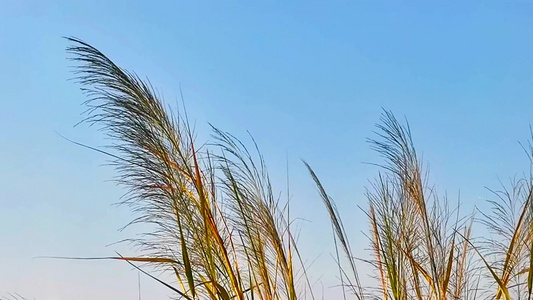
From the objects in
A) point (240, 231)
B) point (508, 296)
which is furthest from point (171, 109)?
point (508, 296)

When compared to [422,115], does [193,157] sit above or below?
below

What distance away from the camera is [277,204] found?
7.55ft

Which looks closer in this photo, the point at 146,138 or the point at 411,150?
the point at 146,138

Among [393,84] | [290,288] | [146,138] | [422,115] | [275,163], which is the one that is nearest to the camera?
[146,138]

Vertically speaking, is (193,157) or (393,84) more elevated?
(393,84)

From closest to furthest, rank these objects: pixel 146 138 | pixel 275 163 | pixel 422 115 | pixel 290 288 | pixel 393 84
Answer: pixel 146 138
pixel 290 288
pixel 275 163
pixel 422 115
pixel 393 84

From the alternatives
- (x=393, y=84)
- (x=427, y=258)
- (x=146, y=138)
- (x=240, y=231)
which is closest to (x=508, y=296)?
(x=427, y=258)

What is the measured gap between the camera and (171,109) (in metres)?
2.12

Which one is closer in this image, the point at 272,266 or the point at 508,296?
the point at 508,296

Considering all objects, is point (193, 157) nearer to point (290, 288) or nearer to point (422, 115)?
point (290, 288)

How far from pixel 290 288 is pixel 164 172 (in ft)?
1.77

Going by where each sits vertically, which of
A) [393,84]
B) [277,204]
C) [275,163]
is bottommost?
[277,204]

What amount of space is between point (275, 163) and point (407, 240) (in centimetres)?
56

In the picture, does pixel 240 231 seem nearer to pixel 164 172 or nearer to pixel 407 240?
pixel 164 172
